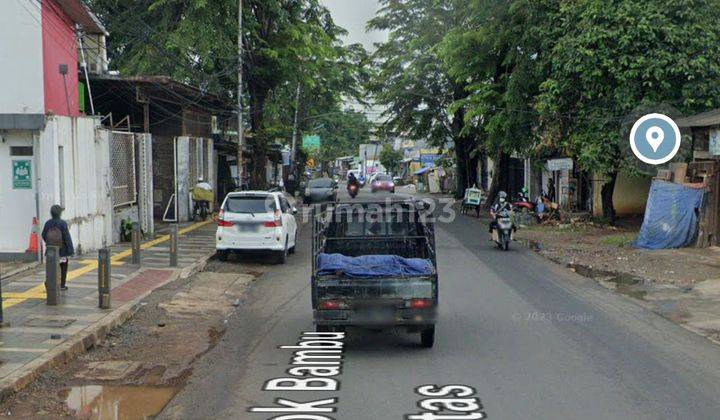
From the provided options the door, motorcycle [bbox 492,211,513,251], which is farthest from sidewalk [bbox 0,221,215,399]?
motorcycle [bbox 492,211,513,251]

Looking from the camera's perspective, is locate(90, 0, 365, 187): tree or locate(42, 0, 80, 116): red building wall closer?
locate(42, 0, 80, 116): red building wall

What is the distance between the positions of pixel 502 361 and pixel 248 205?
10.9 metres

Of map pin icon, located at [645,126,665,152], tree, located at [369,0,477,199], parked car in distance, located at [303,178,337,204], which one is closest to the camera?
map pin icon, located at [645,126,665,152]

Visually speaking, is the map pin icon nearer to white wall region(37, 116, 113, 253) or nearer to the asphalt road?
the asphalt road

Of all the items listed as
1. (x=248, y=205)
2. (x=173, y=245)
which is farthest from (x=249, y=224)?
(x=173, y=245)

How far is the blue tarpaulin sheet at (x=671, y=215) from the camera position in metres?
20.6

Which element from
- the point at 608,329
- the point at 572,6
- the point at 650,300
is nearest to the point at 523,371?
the point at 608,329

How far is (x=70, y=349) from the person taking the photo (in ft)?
32.0

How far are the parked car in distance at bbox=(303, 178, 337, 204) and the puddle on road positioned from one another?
1307 inches

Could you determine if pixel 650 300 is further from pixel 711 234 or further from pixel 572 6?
pixel 572 6

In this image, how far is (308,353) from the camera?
999cm

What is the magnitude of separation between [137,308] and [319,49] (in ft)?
74.0

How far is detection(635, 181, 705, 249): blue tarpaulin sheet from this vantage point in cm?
2059

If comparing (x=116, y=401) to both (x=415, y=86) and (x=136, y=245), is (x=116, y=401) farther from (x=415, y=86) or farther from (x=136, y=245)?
(x=415, y=86)
